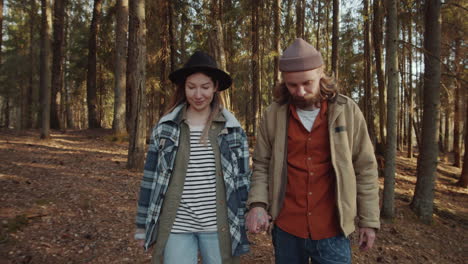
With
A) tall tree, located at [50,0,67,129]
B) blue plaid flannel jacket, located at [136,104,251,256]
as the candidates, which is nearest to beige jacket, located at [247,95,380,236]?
blue plaid flannel jacket, located at [136,104,251,256]

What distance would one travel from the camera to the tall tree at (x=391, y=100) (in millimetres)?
6988

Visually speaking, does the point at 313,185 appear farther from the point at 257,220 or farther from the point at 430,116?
the point at 430,116

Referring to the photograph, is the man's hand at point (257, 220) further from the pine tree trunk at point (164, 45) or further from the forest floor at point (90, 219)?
the pine tree trunk at point (164, 45)

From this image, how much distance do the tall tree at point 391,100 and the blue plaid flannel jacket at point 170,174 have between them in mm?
5781

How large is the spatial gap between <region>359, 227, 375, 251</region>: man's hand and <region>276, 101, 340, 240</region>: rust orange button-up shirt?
0.55 feet

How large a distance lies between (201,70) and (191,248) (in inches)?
53.4

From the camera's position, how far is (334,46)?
9.73 meters

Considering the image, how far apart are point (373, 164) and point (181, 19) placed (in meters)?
11.4

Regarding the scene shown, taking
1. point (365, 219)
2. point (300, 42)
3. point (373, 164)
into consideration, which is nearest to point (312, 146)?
point (373, 164)

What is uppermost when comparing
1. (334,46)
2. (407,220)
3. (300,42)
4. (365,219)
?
(334,46)

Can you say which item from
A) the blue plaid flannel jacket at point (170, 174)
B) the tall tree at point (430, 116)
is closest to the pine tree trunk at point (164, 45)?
the tall tree at point (430, 116)

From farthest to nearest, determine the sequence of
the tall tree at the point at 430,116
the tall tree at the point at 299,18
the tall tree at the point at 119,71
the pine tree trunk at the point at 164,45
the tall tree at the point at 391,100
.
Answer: the tall tree at the point at 299,18
the tall tree at the point at 119,71
the pine tree trunk at the point at 164,45
the tall tree at the point at 430,116
the tall tree at the point at 391,100

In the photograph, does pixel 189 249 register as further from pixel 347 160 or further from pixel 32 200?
pixel 32 200

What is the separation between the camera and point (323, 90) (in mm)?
2250
